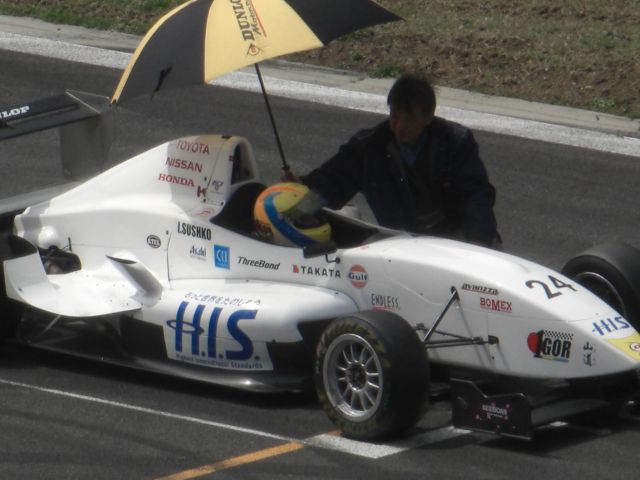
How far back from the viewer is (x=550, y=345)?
6574mm

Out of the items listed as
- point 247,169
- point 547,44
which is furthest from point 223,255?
point 547,44

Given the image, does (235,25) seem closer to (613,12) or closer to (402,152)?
(402,152)

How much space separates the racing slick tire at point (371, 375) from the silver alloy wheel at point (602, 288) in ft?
4.22

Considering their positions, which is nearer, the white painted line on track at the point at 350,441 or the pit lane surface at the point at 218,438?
the pit lane surface at the point at 218,438

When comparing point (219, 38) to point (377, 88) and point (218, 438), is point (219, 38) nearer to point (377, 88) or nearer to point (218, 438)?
point (218, 438)

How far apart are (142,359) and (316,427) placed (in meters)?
1.18

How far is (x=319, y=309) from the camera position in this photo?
7.18m

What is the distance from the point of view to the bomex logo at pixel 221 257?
303 inches

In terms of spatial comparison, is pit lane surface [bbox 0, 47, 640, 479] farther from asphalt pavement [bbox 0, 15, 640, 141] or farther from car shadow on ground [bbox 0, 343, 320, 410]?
asphalt pavement [bbox 0, 15, 640, 141]

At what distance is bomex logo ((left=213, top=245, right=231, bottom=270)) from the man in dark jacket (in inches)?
23.2

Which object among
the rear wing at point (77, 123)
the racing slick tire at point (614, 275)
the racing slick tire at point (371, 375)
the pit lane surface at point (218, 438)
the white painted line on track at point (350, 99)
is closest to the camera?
the pit lane surface at point (218, 438)

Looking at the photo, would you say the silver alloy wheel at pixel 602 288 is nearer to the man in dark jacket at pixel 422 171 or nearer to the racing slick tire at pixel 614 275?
the racing slick tire at pixel 614 275

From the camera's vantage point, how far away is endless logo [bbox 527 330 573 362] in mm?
6527

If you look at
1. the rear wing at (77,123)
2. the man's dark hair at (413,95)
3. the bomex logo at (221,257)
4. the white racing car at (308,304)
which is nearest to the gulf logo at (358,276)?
the white racing car at (308,304)
